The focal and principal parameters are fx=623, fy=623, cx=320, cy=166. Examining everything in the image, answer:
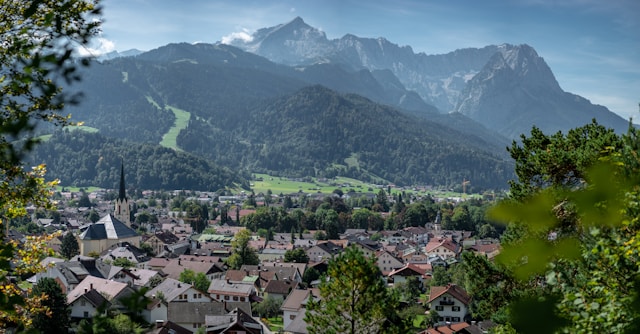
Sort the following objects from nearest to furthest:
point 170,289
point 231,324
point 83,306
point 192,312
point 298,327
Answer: point 231,324
point 298,327
point 192,312
point 83,306
point 170,289

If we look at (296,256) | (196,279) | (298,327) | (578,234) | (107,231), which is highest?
(578,234)

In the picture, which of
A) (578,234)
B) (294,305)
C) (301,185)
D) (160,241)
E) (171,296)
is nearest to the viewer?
(578,234)

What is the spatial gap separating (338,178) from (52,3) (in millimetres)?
161965

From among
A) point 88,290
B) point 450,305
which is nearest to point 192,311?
point 88,290

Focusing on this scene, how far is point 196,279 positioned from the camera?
39.0 metres

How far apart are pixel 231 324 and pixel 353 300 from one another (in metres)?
17.3

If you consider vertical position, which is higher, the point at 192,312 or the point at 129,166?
the point at 192,312

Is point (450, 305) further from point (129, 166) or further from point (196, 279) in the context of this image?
point (129, 166)

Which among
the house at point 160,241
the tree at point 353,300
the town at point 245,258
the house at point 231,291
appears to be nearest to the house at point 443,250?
the town at point 245,258

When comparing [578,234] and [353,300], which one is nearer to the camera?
[578,234]

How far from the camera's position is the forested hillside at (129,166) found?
13938cm

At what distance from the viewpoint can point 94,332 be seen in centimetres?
218

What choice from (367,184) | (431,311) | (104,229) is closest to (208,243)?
(104,229)

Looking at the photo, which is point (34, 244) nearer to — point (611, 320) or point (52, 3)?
point (52, 3)
